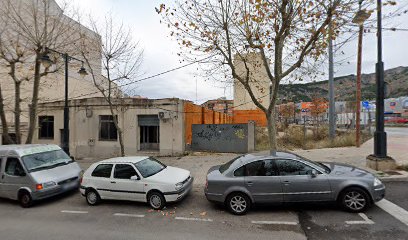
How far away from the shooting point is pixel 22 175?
7.22 metres

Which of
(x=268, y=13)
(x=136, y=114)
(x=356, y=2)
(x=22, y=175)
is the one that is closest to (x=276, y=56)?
(x=268, y=13)

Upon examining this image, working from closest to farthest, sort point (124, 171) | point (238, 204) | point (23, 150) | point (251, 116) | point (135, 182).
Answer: point (238, 204), point (135, 182), point (124, 171), point (23, 150), point (251, 116)

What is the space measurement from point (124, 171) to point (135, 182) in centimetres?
55

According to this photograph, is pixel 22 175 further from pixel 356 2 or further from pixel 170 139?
pixel 356 2

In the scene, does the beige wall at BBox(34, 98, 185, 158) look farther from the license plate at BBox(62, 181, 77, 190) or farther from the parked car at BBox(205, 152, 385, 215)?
the parked car at BBox(205, 152, 385, 215)

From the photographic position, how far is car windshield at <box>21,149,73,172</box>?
7.45m

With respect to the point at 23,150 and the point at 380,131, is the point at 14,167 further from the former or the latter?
the point at 380,131

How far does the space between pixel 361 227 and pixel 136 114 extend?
13.8 m

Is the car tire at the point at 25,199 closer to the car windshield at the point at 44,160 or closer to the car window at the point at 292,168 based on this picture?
the car windshield at the point at 44,160

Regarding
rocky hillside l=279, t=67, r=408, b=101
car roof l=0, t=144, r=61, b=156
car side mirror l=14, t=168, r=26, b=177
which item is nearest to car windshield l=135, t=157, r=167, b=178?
car side mirror l=14, t=168, r=26, b=177

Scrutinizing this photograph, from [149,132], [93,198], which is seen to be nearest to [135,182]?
[93,198]

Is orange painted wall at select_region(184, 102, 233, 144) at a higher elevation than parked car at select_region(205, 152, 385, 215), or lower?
higher

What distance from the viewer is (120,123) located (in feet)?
52.5

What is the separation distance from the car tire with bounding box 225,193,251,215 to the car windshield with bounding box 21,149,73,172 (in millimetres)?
6079
